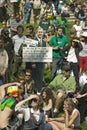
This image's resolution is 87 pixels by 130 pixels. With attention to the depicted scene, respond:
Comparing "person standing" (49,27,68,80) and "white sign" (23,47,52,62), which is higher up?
"white sign" (23,47,52,62)

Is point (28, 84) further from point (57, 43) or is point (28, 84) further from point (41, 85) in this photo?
point (57, 43)

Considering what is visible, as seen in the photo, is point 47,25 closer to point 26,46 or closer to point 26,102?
point 26,46

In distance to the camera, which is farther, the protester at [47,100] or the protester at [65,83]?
the protester at [65,83]

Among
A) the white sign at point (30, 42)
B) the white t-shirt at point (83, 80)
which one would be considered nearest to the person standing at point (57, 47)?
the white sign at point (30, 42)

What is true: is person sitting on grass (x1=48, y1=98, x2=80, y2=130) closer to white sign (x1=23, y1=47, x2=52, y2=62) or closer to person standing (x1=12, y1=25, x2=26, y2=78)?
white sign (x1=23, y1=47, x2=52, y2=62)

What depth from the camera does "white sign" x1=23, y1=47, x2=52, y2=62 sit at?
1276 centimetres

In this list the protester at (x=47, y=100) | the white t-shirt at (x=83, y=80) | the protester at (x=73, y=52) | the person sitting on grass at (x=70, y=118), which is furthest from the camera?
the protester at (x=73, y=52)

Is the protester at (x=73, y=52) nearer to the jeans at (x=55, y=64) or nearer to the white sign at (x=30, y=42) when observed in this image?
the jeans at (x=55, y=64)

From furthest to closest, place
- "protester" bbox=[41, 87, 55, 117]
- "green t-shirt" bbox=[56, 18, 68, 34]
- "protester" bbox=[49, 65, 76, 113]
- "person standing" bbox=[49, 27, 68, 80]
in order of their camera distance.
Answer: "green t-shirt" bbox=[56, 18, 68, 34] < "person standing" bbox=[49, 27, 68, 80] < "protester" bbox=[49, 65, 76, 113] < "protester" bbox=[41, 87, 55, 117]

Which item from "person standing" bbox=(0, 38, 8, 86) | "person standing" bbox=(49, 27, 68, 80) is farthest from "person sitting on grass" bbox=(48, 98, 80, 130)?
"person standing" bbox=(49, 27, 68, 80)

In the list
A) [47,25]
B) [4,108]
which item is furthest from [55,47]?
[47,25]

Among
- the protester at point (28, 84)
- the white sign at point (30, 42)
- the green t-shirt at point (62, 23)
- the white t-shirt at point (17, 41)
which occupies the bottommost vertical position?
the green t-shirt at point (62, 23)

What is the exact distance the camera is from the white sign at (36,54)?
12.8 meters

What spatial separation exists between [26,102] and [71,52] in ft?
12.5
